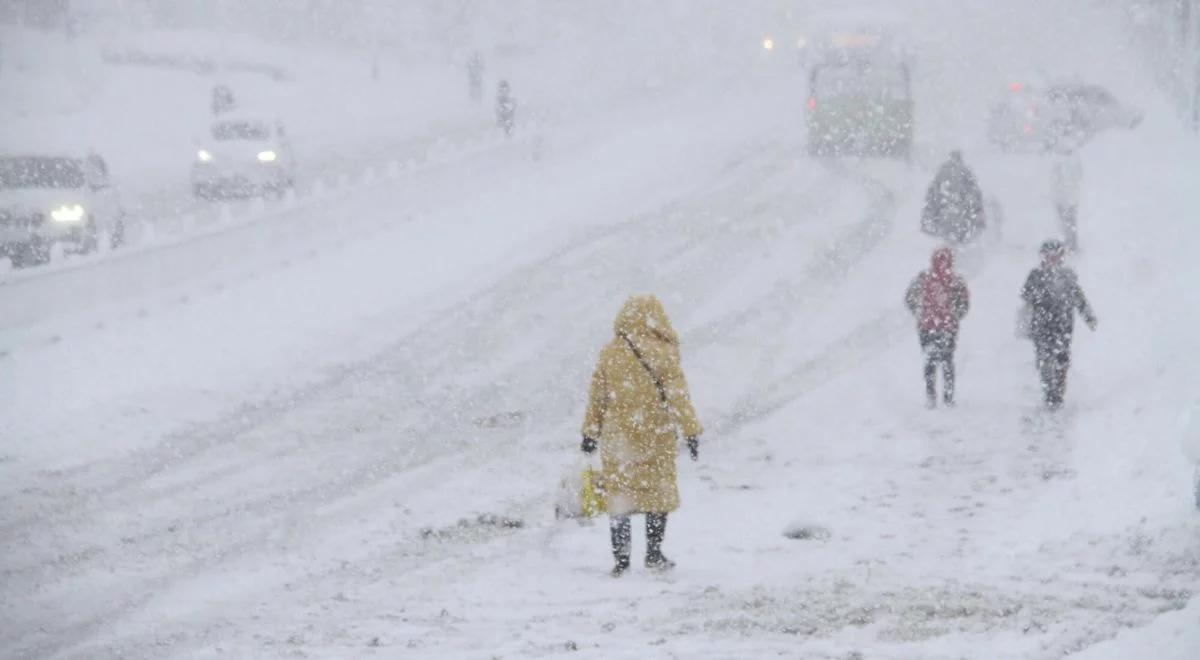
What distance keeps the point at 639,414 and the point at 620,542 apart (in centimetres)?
78

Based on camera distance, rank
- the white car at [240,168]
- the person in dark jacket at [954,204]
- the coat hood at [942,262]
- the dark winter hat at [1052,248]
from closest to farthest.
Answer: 1. the dark winter hat at [1052,248]
2. the coat hood at [942,262]
3. the person in dark jacket at [954,204]
4. the white car at [240,168]

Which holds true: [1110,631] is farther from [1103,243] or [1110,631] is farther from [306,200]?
[306,200]

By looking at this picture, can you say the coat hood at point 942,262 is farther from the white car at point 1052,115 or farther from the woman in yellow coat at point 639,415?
the white car at point 1052,115

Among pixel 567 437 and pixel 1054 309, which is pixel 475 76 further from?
pixel 1054 309

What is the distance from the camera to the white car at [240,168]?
2781 cm

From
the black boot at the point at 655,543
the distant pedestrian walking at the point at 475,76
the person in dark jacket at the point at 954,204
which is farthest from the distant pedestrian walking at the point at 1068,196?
the distant pedestrian walking at the point at 475,76

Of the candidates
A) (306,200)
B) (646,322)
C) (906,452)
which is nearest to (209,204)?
(306,200)

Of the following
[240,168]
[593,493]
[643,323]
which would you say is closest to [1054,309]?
[643,323]

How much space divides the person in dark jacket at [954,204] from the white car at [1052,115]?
34.1 feet

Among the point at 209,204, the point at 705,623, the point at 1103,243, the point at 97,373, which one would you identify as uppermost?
the point at 209,204

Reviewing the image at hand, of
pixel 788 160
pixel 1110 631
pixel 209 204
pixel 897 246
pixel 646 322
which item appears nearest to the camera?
pixel 1110 631

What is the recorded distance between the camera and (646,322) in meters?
8.28

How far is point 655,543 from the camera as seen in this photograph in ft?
27.6

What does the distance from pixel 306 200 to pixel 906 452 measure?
14.0 metres
